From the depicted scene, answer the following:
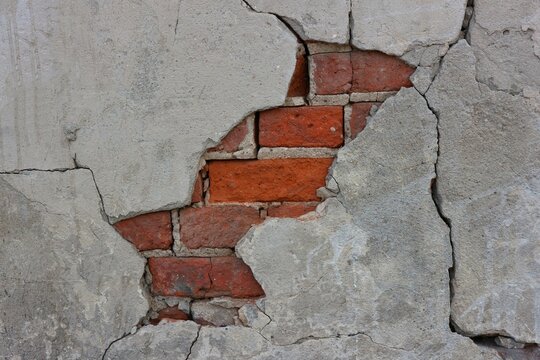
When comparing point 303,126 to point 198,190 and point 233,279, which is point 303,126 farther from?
point 233,279

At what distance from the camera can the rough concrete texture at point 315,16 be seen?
0.95 m

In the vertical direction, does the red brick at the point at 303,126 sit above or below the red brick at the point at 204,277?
above

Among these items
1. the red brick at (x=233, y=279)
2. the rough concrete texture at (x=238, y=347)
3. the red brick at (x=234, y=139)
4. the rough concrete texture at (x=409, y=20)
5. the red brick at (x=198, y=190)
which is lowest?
the rough concrete texture at (x=238, y=347)

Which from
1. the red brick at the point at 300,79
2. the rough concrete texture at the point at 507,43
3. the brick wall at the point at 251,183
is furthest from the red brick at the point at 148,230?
the rough concrete texture at the point at 507,43

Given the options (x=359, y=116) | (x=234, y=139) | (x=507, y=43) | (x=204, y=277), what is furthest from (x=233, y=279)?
(x=507, y=43)

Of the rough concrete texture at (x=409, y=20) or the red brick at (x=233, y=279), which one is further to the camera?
the red brick at (x=233, y=279)

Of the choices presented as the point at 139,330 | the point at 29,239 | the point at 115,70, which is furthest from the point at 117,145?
the point at 139,330

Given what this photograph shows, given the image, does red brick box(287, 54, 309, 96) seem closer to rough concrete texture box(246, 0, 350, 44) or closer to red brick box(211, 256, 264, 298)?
rough concrete texture box(246, 0, 350, 44)

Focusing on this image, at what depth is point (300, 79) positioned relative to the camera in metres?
1.01

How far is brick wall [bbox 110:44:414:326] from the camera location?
994 mm

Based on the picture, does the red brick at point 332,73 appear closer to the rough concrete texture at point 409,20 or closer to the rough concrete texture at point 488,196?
the rough concrete texture at point 409,20

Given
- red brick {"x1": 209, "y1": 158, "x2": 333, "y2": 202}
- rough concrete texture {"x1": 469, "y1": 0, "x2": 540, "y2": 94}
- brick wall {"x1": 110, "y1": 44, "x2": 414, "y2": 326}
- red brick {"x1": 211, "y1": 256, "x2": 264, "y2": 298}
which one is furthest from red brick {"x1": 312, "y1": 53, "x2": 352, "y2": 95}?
red brick {"x1": 211, "y1": 256, "x2": 264, "y2": 298}

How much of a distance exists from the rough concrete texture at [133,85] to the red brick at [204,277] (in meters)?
0.14


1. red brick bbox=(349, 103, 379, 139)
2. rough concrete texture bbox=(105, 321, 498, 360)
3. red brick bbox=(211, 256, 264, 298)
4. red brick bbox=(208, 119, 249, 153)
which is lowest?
rough concrete texture bbox=(105, 321, 498, 360)
